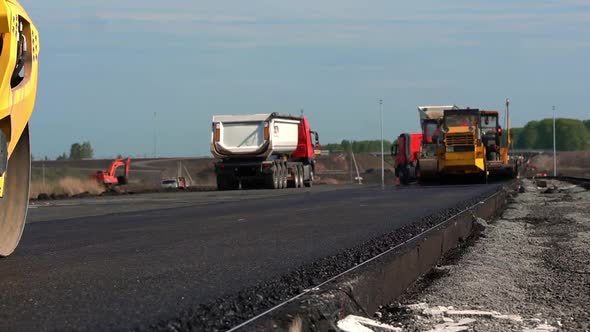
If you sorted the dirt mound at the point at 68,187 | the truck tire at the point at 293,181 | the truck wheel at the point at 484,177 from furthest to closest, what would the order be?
the truck tire at the point at 293,181, the dirt mound at the point at 68,187, the truck wheel at the point at 484,177

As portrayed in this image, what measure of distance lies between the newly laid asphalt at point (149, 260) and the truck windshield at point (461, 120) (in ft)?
79.6

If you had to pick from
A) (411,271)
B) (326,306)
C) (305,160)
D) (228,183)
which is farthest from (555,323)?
(305,160)

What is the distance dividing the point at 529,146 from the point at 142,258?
19180cm

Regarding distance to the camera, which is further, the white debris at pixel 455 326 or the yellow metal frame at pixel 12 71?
the yellow metal frame at pixel 12 71

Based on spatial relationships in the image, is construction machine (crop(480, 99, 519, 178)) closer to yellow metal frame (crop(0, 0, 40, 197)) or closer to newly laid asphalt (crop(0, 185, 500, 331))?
newly laid asphalt (crop(0, 185, 500, 331))

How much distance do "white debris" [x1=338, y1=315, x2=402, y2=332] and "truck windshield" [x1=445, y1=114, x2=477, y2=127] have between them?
36.0 m

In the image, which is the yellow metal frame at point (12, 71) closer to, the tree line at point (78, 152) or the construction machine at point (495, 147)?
the construction machine at point (495, 147)

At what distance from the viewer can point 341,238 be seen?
41.8ft

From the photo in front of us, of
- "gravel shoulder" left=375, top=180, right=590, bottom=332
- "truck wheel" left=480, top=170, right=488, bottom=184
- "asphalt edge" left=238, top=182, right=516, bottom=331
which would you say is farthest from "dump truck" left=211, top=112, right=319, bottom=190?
"asphalt edge" left=238, top=182, right=516, bottom=331

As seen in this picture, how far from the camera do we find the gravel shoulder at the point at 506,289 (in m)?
6.60

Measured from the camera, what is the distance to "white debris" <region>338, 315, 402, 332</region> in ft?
20.0

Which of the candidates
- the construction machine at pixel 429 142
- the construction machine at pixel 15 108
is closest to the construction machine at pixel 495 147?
the construction machine at pixel 429 142

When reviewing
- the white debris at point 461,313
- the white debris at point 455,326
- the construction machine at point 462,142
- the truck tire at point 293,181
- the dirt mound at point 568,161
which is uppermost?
the construction machine at point 462,142

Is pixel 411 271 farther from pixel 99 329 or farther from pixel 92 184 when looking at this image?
pixel 92 184
